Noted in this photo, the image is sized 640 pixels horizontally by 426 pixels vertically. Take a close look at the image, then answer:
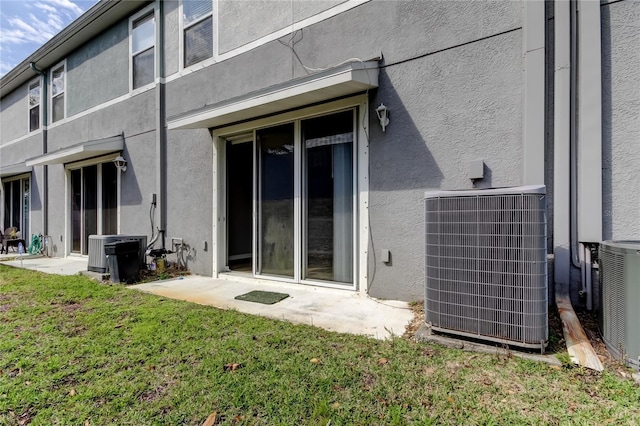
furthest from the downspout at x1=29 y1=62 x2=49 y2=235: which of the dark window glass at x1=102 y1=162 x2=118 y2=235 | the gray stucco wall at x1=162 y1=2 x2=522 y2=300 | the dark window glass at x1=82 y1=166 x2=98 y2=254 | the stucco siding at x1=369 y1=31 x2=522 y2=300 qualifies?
the stucco siding at x1=369 y1=31 x2=522 y2=300

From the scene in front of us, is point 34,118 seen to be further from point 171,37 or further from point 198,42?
point 198,42

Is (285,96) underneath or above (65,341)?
above

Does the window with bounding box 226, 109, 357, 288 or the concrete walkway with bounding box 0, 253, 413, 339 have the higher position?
the window with bounding box 226, 109, 357, 288

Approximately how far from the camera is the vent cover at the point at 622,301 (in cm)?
245

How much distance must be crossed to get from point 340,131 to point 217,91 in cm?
286

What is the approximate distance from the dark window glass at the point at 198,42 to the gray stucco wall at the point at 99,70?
231 cm

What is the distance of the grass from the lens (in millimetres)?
2102

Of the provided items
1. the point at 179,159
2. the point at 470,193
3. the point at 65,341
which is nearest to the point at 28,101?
the point at 179,159

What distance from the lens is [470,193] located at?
9.87 feet

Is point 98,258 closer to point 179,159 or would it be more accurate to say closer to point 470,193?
point 179,159

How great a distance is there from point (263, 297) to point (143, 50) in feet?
22.1

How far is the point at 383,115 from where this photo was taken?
452 cm

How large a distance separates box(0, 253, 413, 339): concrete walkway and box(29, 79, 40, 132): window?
32.3 feet

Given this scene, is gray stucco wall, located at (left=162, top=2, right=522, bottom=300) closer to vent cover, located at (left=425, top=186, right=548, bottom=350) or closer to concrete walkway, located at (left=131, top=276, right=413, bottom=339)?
concrete walkway, located at (left=131, top=276, right=413, bottom=339)
